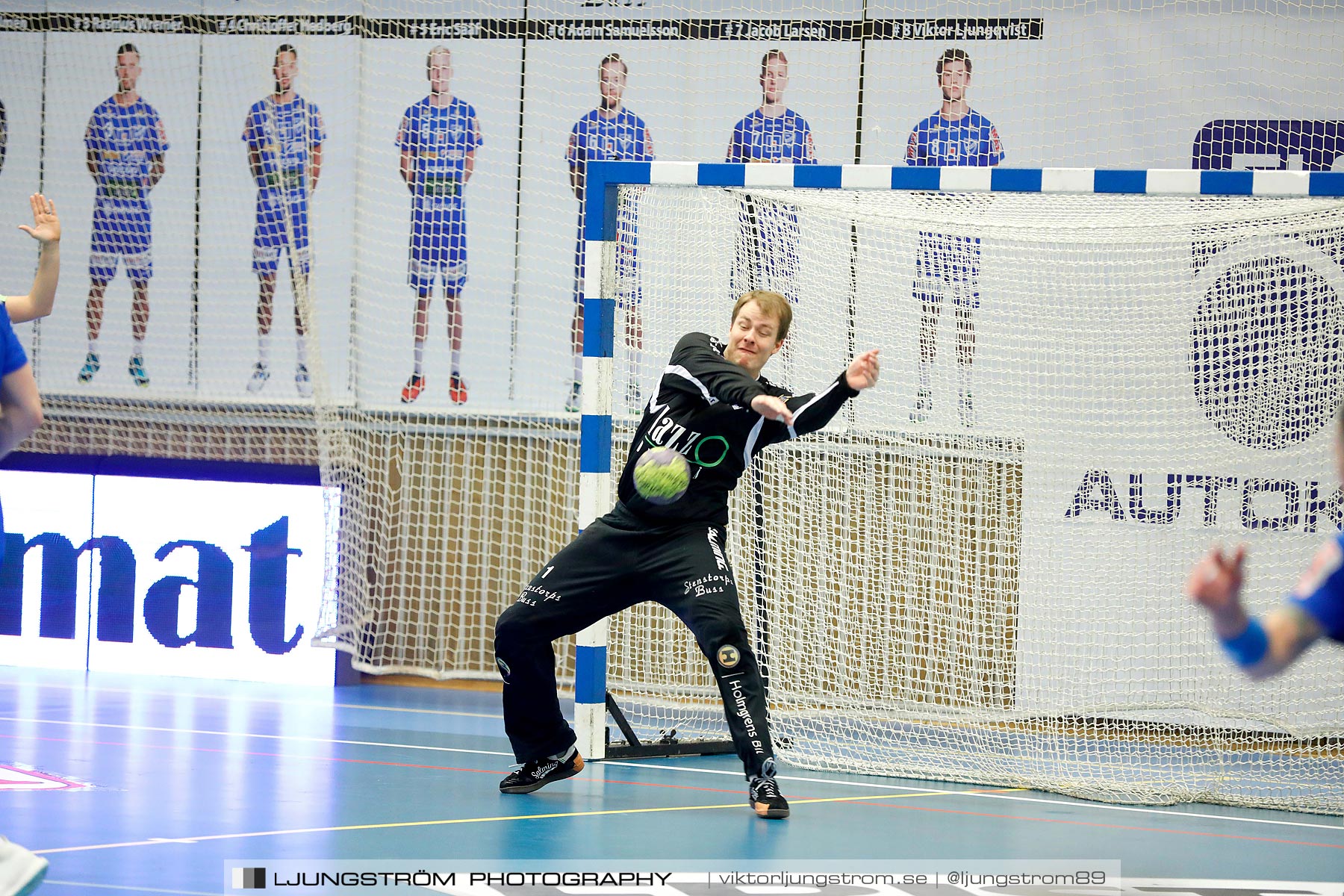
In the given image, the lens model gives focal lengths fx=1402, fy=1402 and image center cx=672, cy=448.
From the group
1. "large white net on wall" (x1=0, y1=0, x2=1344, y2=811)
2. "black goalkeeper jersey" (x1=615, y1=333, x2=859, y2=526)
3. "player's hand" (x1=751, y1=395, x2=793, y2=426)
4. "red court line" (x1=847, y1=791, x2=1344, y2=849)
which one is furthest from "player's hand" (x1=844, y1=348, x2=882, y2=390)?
"large white net on wall" (x1=0, y1=0, x2=1344, y2=811)

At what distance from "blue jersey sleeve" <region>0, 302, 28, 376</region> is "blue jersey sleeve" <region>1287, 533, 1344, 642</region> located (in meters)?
3.38

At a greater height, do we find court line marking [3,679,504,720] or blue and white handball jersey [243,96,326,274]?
blue and white handball jersey [243,96,326,274]

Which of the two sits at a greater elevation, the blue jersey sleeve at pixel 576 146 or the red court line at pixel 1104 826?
the blue jersey sleeve at pixel 576 146

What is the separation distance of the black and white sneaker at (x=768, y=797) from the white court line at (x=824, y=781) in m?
1.06

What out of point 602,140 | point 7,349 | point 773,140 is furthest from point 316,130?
point 7,349

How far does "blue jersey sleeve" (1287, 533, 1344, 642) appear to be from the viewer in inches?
108

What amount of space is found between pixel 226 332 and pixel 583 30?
3.53 m

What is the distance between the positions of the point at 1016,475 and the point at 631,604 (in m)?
3.64

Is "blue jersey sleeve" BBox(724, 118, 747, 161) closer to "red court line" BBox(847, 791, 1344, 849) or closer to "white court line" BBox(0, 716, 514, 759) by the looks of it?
"white court line" BBox(0, 716, 514, 759)

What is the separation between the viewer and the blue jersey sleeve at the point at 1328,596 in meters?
2.74

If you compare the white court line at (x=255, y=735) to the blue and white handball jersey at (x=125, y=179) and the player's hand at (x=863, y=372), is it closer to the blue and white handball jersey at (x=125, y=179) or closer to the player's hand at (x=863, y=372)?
the player's hand at (x=863, y=372)

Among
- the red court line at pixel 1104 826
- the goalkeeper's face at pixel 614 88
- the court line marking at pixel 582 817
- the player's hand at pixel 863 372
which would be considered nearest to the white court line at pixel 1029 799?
the court line marking at pixel 582 817

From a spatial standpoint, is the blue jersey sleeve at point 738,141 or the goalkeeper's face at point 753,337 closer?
the goalkeeper's face at point 753,337

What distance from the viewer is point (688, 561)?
5980 mm
